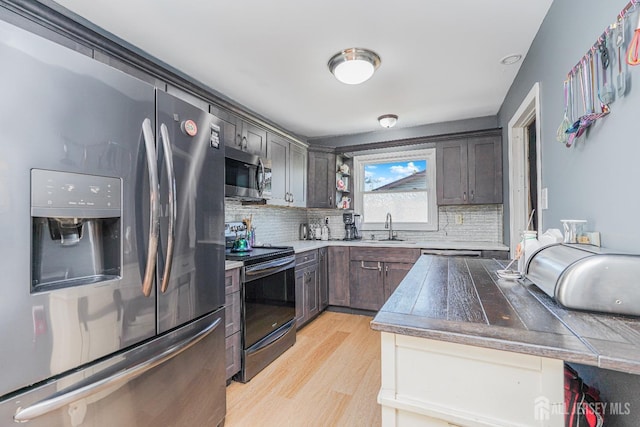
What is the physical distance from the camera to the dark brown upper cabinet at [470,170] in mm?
3294

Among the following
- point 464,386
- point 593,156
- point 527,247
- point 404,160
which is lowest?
point 464,386

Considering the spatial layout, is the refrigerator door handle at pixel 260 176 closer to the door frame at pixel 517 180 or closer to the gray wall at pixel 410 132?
the gray wall at pixel 410 132

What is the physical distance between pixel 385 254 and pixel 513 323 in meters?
2.68

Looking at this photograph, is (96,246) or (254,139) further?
(254,139)

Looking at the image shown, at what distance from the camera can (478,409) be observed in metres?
0.75

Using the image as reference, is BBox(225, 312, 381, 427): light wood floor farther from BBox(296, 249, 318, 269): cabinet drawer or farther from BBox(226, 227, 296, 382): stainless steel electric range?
BBox(296, 249, 318, 269): cabinet drawer

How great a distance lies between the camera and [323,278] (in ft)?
11.8

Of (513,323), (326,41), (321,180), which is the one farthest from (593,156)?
(321,180)

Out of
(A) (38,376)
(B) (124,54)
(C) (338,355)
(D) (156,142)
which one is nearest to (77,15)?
(B) (124,54)

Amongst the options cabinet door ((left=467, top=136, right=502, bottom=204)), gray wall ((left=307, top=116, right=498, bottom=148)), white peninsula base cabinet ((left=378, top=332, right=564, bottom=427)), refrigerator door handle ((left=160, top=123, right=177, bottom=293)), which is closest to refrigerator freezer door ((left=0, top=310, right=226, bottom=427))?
refrigerator door handle ((left=160, top=123, right=177, bottom=293))

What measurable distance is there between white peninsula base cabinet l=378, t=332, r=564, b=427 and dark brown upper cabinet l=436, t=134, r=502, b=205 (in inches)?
118

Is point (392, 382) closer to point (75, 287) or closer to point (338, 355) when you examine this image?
point (75, 287)

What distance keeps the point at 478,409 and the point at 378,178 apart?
362 centimetres

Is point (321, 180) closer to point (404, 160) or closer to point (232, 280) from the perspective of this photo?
point (404, 160)
